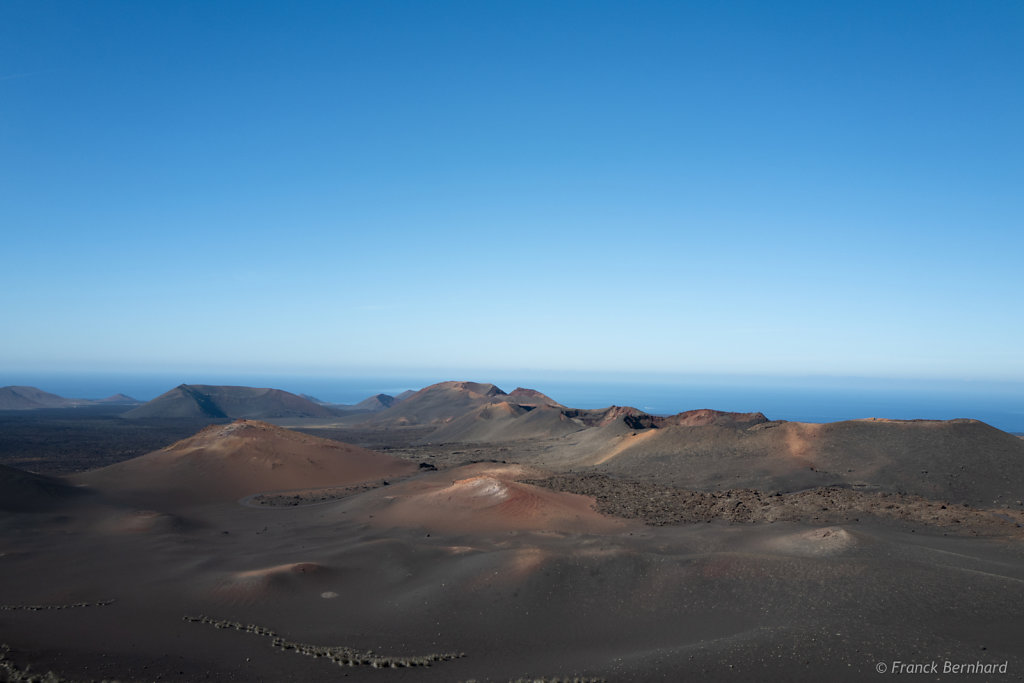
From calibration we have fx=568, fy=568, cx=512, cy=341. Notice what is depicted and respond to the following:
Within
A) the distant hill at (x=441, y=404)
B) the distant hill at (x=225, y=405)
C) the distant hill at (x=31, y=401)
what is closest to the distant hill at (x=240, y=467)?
the distant hill at (x=441, y=404)

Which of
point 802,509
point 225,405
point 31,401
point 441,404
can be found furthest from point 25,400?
point 802,509

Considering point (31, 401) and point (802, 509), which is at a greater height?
point (802, 509)

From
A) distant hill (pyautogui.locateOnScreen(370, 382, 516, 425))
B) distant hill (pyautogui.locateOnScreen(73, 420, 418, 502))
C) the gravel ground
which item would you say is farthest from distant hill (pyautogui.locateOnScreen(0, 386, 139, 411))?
the gravel ground

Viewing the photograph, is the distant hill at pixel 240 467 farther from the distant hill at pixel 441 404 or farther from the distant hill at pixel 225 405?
the distant hill at pixel 225 405

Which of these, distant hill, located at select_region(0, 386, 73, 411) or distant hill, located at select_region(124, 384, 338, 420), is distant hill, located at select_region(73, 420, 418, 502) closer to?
distant hill, located at select_region(124, 384, 338, 420)

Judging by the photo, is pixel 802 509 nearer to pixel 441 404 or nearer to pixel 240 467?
pixel 240 467

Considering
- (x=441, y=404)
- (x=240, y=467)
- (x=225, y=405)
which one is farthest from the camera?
(x=225, y=405)

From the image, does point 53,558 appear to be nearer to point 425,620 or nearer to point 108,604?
point 108,604
